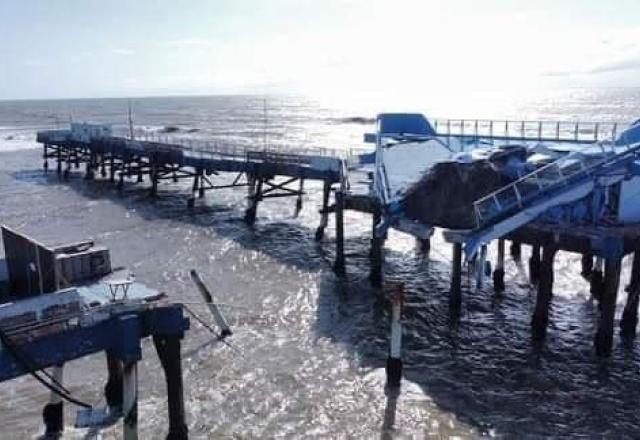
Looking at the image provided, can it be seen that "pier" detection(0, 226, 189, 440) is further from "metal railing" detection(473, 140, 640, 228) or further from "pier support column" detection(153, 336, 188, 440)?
"metal railing" detection(473, 140, 640, 228)

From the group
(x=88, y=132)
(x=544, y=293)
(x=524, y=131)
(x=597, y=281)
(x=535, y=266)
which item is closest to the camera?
(x=544, y=293)

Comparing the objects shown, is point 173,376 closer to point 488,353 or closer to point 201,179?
point 488,353

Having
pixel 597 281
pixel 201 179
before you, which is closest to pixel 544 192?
pixel 597 281

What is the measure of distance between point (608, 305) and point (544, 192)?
4.15 meters

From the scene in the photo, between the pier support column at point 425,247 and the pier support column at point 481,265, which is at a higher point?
the pier support column at point 481,265

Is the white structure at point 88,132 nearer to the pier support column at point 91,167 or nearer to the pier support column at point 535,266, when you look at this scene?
the pier support column at point 91,167

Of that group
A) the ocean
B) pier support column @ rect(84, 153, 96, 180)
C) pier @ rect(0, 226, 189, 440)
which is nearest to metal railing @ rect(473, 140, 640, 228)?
the ocean

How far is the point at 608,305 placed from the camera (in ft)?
65.6

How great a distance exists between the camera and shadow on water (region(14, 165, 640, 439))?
17.2 m

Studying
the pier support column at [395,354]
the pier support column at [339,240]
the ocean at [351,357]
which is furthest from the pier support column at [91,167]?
the pier support column at [395,354]

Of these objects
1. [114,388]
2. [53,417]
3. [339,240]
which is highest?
[339,240]

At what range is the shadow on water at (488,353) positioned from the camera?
1720 centimetres

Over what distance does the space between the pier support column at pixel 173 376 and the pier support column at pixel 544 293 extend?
12.9 m

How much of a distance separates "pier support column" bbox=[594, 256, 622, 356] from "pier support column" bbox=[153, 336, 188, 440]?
44.1ft
